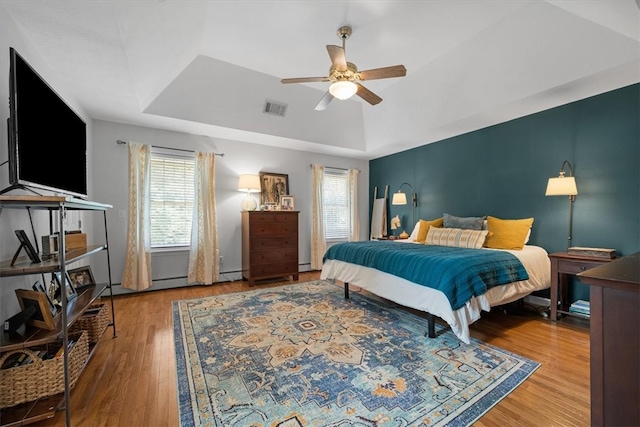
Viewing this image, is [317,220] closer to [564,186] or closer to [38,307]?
[564,186]

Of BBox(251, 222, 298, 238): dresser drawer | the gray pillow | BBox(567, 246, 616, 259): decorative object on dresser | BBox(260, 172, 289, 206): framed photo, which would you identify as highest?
BBox(260, 172, 289, 206): framed photo

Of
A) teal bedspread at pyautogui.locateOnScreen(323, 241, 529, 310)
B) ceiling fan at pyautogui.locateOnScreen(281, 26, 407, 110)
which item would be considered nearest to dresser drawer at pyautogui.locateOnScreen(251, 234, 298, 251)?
teal bedspread at pyautogui.locateOnScreen(323, 241, 529, 310)

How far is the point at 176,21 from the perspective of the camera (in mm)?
2312

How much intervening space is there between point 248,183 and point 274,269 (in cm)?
147

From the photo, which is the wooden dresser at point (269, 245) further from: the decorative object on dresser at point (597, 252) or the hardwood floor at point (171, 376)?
the decorative object on dresser at point (597, 252)

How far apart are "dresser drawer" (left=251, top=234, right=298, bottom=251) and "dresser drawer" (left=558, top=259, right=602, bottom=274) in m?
3.47

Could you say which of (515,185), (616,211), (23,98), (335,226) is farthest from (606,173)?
(23,98)

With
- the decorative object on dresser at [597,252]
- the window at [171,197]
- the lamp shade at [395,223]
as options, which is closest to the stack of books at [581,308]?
the decorative object on dresser at [597,252]

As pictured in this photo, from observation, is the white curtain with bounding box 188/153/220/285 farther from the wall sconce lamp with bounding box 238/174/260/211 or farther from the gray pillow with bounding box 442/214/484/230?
the gray pillow with bounding box 442/214/484/230

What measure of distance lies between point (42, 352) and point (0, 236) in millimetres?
764

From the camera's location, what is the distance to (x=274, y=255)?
4.47 meters

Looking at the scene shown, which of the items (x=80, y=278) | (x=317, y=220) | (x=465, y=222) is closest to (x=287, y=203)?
(x=317, y=220)

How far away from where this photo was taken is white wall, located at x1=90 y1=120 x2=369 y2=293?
370cm

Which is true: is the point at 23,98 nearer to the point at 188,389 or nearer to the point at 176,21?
the point at 176,21
